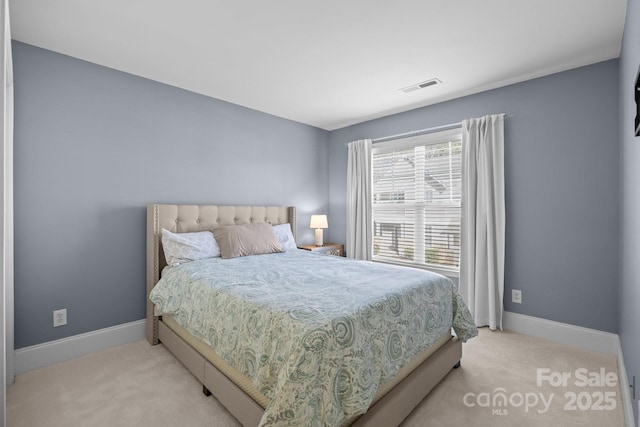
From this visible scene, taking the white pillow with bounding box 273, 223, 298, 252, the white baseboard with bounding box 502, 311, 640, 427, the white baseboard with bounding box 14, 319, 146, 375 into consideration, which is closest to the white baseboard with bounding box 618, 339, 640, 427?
the white baseboard with bounding box 502, 311, 640, 427

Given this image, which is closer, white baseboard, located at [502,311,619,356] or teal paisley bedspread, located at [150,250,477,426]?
teal paisley bedspread, located at [150,250,477,426]

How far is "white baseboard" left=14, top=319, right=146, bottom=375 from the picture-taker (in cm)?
226

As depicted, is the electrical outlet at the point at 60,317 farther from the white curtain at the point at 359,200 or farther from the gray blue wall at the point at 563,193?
the gray blue wall at the point at 563,193

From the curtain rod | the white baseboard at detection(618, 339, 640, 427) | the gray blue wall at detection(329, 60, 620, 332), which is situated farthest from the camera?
the curtain rod

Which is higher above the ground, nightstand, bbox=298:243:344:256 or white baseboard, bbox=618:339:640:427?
nightstand, bbox=298:243:344:256

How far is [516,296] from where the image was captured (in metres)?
3.00

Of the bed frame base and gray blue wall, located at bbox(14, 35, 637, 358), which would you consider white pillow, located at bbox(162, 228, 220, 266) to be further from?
the bed frame base

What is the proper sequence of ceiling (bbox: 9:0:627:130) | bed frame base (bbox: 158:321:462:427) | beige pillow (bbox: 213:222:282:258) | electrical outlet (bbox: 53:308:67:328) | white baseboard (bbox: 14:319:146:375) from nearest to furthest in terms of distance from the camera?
bed frame base (bbox: 158:321:462:427) < ceiling (bbox: 9:0:627:130) < white baseboard (bbox: 14:319:146:375) < electrical outlet (bbox: 53:308:67:328) < beige pillow (bbox: 213:222:282:258)

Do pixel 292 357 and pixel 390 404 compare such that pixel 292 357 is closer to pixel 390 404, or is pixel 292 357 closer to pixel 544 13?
pixel 390 404

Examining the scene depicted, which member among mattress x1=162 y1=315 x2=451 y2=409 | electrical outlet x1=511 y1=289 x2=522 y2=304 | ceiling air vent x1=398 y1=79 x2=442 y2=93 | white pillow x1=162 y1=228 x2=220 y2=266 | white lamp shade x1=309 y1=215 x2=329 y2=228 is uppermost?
ceiling air vent x1=398 y1=79 x2=442 y2=93

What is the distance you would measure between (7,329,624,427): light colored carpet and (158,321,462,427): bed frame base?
99 millimetres

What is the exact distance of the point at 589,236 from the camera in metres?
2.61

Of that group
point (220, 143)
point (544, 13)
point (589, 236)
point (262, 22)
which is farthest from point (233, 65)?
point (589, 236)

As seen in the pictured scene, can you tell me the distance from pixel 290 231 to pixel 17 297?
250cm
